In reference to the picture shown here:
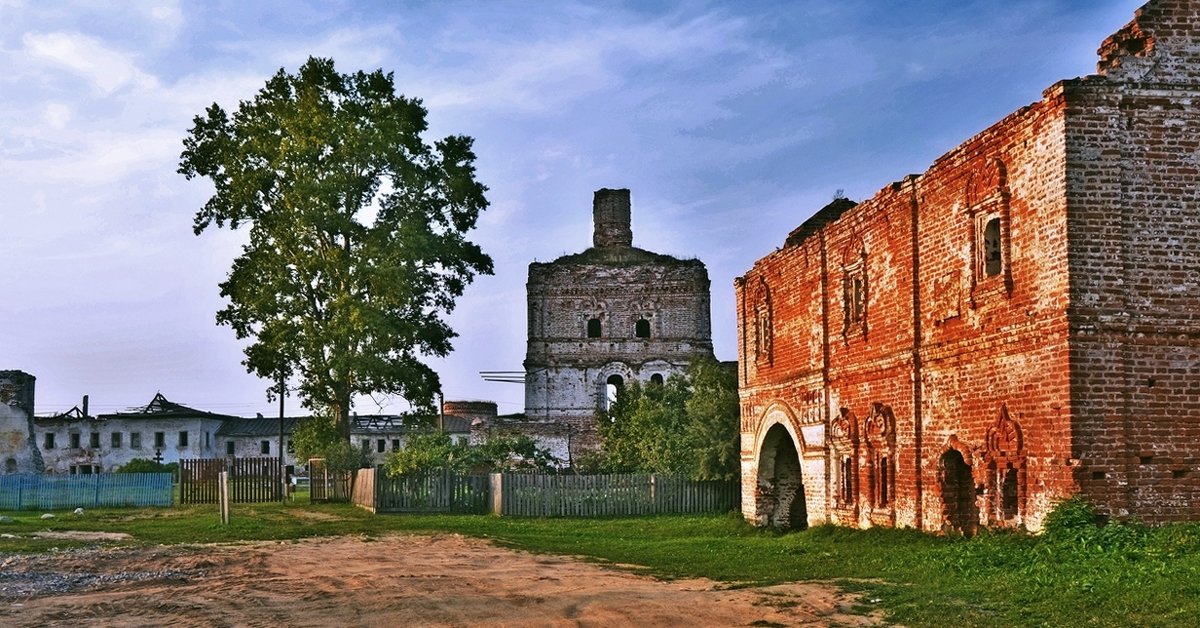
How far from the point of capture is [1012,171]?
1410 centimetres

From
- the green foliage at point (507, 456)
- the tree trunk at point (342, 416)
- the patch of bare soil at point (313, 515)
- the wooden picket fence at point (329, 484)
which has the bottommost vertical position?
the patch of bare soil at point (313, 515)

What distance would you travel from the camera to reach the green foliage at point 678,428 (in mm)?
26578

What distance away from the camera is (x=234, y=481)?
3503cm

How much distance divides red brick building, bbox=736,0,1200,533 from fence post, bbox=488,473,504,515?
12.2 meters

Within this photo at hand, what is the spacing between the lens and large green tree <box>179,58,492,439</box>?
31.4 metres

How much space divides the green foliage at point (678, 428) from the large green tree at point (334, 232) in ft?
19.2

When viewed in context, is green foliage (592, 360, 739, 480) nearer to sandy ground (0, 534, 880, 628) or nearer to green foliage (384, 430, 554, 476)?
green foliage (384, 430, 554, 476)

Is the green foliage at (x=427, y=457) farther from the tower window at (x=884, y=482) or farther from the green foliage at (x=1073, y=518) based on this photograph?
the green foliage at (x=1073, y=518)

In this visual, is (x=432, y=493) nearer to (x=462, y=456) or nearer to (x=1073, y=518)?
(x=462, y=456)

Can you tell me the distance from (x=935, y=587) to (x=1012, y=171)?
5.17 meters

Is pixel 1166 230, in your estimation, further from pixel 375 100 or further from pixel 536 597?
pixel 375 100

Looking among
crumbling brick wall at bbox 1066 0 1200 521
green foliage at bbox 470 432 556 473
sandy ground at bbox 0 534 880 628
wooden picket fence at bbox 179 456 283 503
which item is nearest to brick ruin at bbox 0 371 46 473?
wooden picket fence at bbox 179 456 283 503

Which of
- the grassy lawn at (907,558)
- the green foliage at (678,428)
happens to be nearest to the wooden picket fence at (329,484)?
the green foliage at (678,428)

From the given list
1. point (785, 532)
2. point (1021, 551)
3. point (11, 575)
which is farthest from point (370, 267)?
point (1021, 551)
